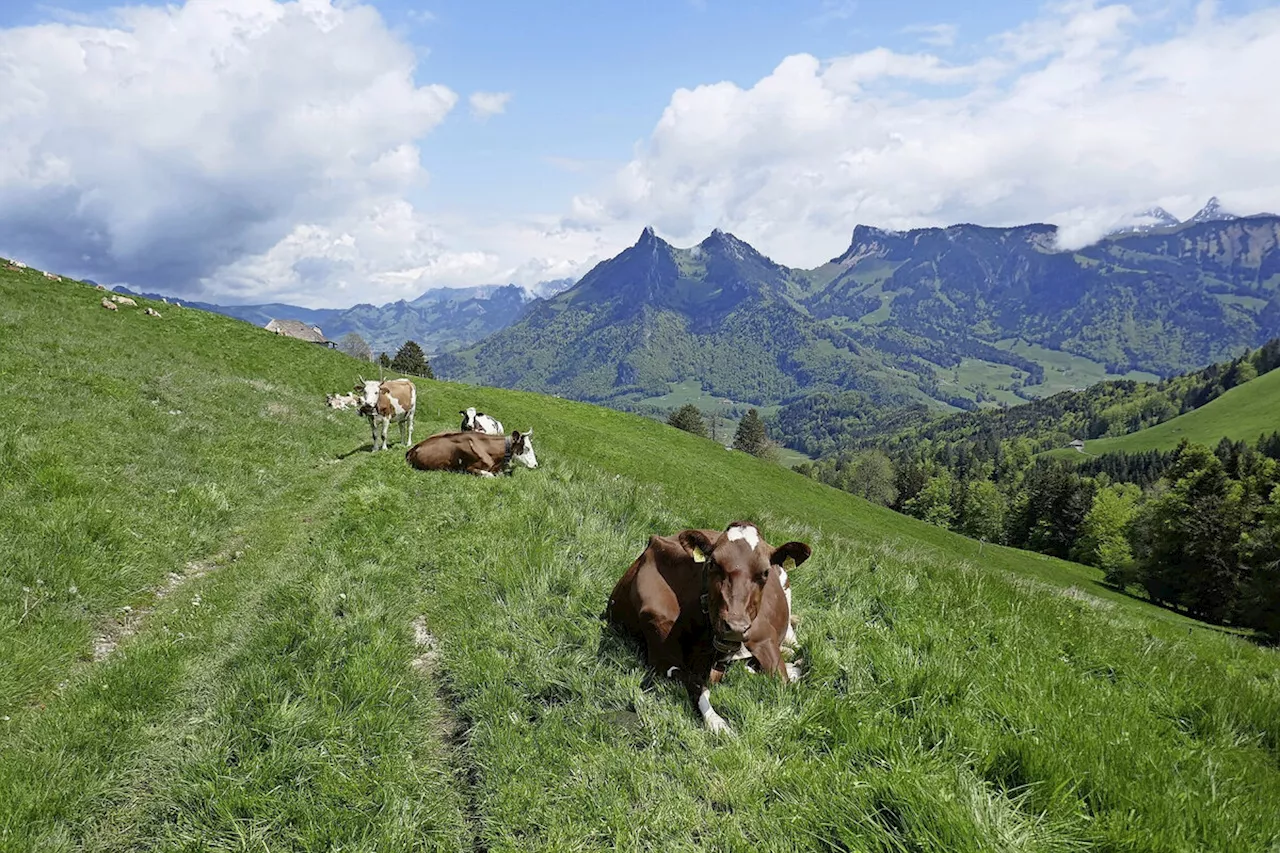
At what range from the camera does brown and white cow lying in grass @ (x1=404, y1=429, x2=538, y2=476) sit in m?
18.0

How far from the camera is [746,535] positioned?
6020 millimetres

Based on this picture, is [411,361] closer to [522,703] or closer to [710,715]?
[522,703]

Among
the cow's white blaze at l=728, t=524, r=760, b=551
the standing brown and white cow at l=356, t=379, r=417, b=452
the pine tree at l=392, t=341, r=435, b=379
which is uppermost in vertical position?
the pine tree at l=392, t=341, r=435, b=379

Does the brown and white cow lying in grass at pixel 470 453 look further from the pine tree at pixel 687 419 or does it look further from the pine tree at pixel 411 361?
the pine tree at pixel 411 361

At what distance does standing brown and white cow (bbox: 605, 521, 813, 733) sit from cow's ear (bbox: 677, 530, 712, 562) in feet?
0.04

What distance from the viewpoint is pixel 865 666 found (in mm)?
5941

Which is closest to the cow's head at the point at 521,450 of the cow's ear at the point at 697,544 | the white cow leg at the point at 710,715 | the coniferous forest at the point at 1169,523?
the cow's ear at the point at 697,544

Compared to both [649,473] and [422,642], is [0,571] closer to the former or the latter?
[422,642]

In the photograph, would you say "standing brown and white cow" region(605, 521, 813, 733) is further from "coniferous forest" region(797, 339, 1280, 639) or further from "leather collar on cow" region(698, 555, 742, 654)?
"coniferous forest" region(797, 339, 1280, 639)

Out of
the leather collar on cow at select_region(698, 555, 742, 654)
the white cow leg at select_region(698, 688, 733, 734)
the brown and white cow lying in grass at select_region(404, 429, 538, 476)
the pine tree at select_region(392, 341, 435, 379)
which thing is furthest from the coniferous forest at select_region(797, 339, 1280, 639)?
the pine tree at select_region(392, 341, 435, 379)

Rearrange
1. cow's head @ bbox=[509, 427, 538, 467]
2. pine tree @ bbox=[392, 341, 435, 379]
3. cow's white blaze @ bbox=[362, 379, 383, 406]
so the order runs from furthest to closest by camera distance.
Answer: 1. pine tree @ bbox=[392, 341, 435, 379]
2. cow's white blaze @ bbox=[362, 379, 383, 406]
3. cow's head @ bbox=[509, 427, 538, 467]

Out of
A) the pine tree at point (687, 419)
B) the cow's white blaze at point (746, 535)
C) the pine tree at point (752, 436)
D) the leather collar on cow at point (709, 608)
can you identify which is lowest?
the pine tree at point (752, 436)

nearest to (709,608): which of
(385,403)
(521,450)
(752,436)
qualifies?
(521,450)

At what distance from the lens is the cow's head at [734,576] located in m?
5.46
